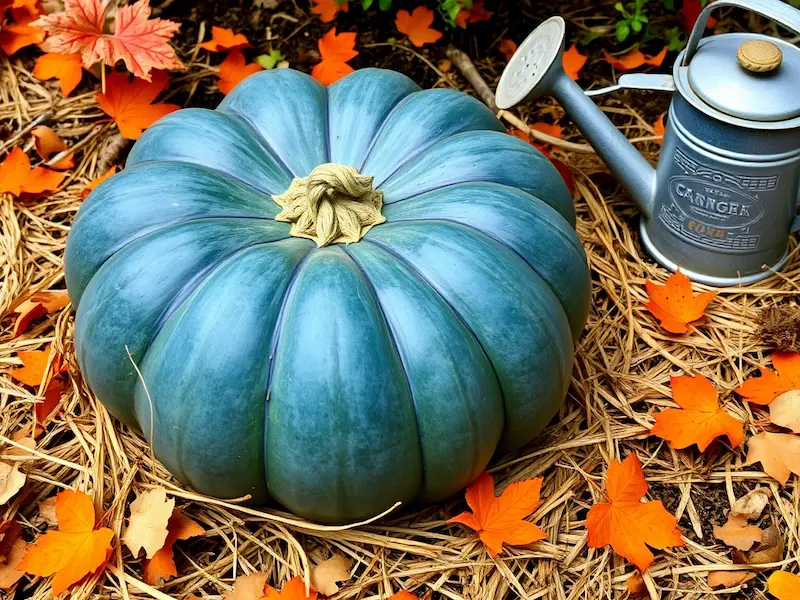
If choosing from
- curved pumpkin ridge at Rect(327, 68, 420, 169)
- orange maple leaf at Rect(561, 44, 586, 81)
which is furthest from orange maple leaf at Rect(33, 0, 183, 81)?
orange maple leaf at Rect(561, 44, 586, 81)

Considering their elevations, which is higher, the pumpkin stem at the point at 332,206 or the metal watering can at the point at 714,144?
the pumpkin stem at the point at 332,206

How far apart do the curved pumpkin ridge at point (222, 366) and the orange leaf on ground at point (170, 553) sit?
0.20 m

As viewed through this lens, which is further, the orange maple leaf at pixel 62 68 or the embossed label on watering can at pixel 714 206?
the orange maple leaf at pixel 62 68

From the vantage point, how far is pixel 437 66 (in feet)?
9.46

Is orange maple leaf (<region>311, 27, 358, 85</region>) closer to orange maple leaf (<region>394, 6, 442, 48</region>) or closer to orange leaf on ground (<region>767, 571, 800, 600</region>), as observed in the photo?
orange maple leaf (<region>394, 6, 442, 48</region>)

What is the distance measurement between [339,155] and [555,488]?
0.92 meters

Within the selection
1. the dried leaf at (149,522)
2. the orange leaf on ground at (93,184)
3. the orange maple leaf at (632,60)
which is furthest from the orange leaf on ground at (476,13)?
the dried leaf at (149,522)

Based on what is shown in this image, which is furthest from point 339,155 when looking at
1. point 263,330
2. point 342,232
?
point 263,330

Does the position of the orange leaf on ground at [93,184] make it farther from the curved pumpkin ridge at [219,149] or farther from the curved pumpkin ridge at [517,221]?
the curved pumpkin ridge at [517,221]

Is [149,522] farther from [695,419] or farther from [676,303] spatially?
[676,303]

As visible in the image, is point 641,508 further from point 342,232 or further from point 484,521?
point 342,232

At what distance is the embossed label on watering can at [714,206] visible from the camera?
7.04ft

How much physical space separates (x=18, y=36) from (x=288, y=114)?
1.37m

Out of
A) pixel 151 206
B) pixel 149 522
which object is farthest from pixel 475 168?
pixel 149 522
